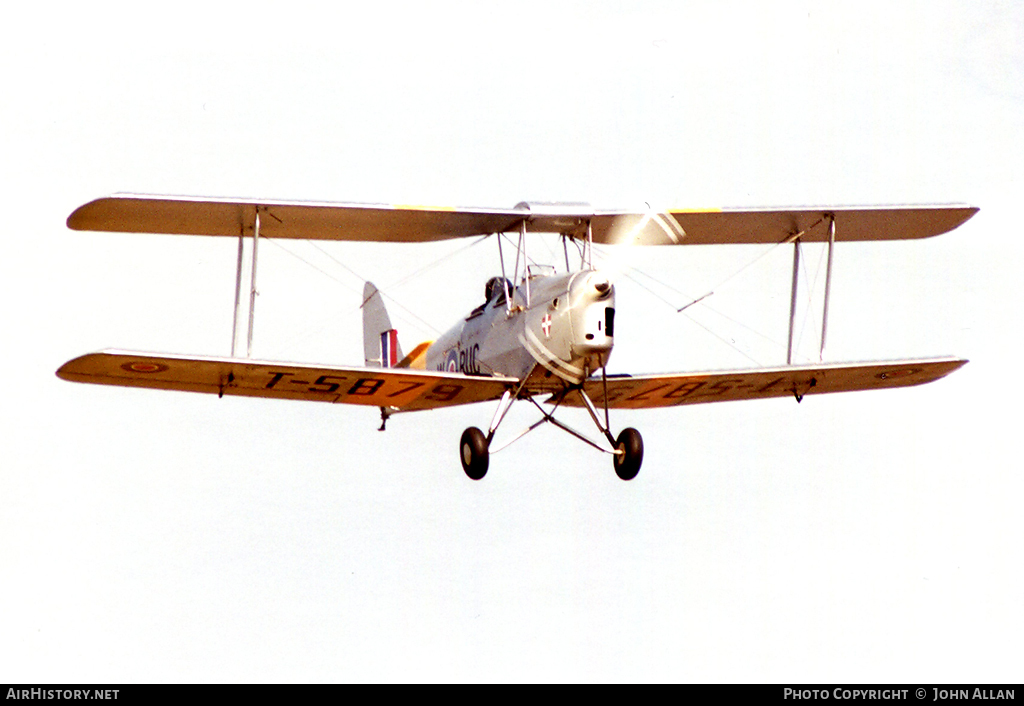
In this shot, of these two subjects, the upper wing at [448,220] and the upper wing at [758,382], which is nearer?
the upper wing at [448,220]

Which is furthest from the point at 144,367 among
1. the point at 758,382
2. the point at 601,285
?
the point at 758,382

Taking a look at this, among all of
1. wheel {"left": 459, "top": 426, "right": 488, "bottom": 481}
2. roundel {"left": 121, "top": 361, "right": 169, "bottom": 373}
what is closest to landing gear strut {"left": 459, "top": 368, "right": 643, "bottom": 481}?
wheel {"left": 459, "top": 426, "right": 488, "bottom": 481}

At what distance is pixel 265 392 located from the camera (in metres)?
19.6

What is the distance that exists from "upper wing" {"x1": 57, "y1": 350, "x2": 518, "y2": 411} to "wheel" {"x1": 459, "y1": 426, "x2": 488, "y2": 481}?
2.03ft

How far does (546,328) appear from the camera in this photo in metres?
19.1

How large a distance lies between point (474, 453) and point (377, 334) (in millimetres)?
7024

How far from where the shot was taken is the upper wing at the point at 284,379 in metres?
18.3

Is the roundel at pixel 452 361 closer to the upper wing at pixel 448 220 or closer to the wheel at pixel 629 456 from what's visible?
the upper wing at pixel 448 220

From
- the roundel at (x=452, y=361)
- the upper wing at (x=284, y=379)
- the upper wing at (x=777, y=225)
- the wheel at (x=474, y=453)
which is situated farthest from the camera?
the roundel at (x=452, y=361)

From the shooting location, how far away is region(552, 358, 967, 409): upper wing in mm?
20781

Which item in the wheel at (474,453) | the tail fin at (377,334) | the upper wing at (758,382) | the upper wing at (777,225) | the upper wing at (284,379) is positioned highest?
the upper wing at (777,225)

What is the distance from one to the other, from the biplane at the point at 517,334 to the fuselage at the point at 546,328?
0.06 feet

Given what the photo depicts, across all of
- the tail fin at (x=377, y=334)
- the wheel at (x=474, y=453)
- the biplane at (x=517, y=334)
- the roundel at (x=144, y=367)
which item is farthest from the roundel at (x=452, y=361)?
the roundel at (x=144, y=367)

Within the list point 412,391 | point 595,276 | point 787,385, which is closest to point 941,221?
point 787,385
